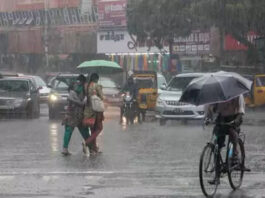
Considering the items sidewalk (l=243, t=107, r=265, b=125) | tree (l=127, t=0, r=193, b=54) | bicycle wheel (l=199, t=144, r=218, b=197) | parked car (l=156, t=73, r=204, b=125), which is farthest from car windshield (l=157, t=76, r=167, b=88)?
bicycle wheel (l=199, t=144, r=218, b=197)

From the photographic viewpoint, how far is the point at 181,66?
185 feet

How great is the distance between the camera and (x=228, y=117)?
37.7 feet

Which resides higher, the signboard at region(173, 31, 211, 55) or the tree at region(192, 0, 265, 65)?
the tree at region(192, 0, 265, 65)

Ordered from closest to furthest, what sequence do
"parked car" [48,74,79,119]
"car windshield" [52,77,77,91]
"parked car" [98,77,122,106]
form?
1. "parked car" [48,74,79,119]
2. "car windshield" [52,77,77,91]
3. "parked car" [98,77,122,106]

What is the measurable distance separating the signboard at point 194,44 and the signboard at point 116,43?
506cm

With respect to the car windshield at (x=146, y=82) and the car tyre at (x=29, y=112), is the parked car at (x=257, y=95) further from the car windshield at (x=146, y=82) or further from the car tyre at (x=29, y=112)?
the car tyre at (x=29, y=112)

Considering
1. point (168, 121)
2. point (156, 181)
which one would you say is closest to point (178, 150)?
point (156, 181)

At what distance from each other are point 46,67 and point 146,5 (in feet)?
60.8

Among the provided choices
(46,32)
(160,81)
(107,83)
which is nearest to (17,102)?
(107,83)

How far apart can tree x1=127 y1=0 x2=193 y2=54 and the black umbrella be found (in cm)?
3230

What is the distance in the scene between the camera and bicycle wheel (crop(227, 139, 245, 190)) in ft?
37.7

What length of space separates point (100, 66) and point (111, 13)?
27016 mm

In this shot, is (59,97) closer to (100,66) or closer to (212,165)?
(100,66)

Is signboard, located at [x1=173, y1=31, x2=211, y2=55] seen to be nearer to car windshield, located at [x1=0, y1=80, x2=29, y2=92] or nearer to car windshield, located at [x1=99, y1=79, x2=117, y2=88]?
car windshield, located at [x1=99, y1=79, x2=117, y2=88]
